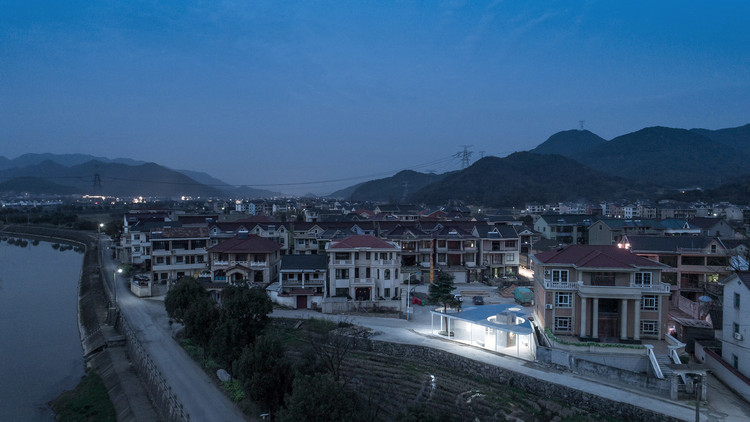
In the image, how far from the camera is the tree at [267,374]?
14492mm

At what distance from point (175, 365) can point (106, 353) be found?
266 inches

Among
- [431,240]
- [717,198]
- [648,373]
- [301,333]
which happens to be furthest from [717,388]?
[717,198]

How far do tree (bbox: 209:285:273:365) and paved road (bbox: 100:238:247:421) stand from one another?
1297mm

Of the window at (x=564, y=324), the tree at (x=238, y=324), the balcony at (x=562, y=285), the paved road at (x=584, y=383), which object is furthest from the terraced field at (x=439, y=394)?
the balcony at (x=562, y=285)

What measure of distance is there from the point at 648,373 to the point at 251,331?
53.3 ft

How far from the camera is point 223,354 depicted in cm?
1825

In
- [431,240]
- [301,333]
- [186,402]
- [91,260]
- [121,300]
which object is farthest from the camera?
[91,260]

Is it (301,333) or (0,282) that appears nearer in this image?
(301,333)

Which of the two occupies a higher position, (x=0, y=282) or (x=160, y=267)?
(x=160, y=267)

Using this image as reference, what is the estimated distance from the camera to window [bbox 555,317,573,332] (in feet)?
64.7

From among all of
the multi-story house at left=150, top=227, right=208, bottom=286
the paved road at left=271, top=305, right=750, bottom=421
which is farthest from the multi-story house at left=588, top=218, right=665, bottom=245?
the multi-story house at left=150, top=227, right=208, bottom=286

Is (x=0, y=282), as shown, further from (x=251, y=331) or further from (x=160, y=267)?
(x=251, y=331)

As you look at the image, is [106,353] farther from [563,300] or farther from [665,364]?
[665,364]

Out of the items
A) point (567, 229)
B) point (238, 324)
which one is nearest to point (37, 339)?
point (238, 324)
